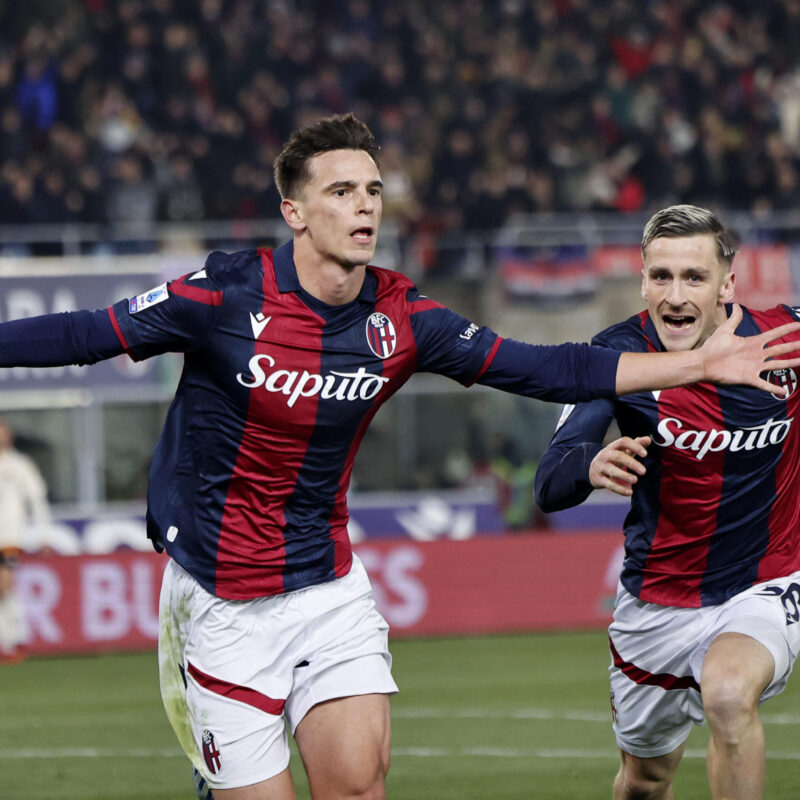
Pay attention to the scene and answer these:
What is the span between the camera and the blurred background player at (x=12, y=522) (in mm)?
12711

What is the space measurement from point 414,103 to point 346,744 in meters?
15.2

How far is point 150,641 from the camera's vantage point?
1298cm

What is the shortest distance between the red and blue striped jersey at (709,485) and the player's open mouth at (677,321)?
18 cm

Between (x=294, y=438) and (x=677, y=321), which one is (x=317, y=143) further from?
(x=677, y=321)

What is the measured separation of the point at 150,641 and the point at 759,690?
863 cm

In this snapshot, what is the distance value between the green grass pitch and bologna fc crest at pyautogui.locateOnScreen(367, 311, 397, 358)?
11.3ft

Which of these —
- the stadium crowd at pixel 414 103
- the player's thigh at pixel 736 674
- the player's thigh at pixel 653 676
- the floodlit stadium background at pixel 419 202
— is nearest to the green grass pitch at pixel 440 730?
the floodlit stadium background at pixel 419 202

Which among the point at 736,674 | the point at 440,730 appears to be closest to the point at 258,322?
the point at 736,674

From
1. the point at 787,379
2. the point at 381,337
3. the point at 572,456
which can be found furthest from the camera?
the point at 787,379

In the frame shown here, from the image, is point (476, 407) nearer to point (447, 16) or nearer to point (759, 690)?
point (447, 16)

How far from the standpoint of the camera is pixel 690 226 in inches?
220

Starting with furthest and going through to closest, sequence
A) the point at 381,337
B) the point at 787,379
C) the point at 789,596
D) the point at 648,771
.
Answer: the point at 648,771 → the point at 787,379 → the point at 789,596 → the point at 381,337

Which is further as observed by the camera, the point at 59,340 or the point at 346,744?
the point at 346,744

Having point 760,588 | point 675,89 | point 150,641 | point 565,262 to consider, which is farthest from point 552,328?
point 760,588
